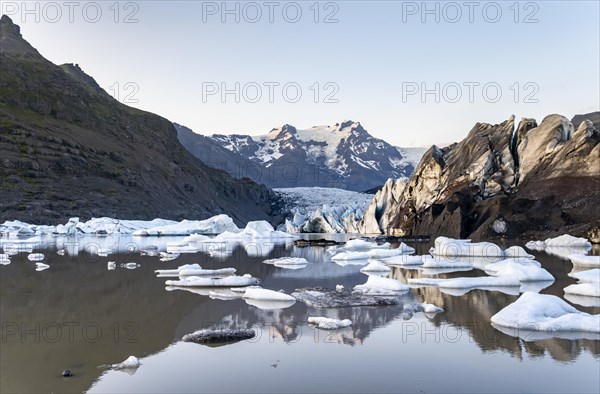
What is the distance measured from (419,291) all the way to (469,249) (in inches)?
579

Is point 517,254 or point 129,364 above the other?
point 517,254

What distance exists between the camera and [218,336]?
10305mm

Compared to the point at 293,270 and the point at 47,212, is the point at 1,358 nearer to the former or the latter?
the point at 293,270

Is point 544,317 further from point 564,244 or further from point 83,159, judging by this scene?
point 83,159

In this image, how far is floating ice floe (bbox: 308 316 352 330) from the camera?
11.2 meters

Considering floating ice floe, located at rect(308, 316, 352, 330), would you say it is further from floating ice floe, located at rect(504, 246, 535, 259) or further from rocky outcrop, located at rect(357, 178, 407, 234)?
rocky outcrop, located at rect(357, 178, 407, 234)

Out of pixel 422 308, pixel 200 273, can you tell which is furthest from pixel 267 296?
pixel 200 273

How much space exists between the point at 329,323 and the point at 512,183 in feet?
161

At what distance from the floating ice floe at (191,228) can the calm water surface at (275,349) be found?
4952 centimetres

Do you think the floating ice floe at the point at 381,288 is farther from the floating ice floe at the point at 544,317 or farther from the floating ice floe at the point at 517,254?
the floating ice floe at the point at 517,254

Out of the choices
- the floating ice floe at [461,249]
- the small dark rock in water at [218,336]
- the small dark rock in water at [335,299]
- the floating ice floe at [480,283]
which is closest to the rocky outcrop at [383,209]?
the floating ice floe at [461,249]

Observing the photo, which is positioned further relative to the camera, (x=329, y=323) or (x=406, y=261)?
(x=406, y=261)

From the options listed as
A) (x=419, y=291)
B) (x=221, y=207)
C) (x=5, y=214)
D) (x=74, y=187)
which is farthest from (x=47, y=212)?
(x=419, y=291)

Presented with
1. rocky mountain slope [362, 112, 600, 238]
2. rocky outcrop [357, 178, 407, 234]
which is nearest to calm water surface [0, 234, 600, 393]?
rocky mountain slope [362, 112, 600, 238]
